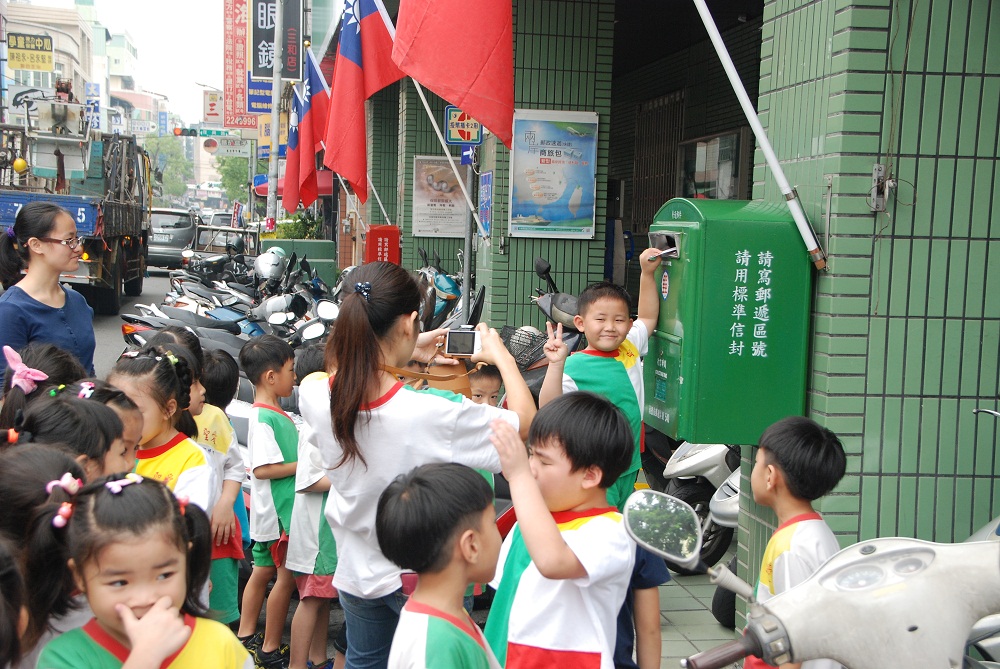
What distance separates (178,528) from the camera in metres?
2.05

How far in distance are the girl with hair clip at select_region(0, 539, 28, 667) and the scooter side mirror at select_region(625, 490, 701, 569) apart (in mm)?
1139

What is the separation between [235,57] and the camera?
93.6ft

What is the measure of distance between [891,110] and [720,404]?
1243 mm

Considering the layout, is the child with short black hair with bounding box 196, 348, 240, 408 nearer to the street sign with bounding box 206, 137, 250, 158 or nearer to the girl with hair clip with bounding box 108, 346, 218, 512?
the girl with hair clip with bounding box 108, 346, 218, 512

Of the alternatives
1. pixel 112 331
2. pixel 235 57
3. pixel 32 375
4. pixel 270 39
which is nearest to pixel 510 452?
pixel 32 375

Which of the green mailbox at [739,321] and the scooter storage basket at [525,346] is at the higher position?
the green mailbox at [739,321]

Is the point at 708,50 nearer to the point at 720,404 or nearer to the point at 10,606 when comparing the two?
the point at 720,404

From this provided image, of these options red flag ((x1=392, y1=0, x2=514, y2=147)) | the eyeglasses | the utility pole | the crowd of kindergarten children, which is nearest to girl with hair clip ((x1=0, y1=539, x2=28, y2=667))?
the crowd of kindergarten children

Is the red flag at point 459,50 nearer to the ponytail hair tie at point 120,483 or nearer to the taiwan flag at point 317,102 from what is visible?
the ponytail hair tie at point 120,483

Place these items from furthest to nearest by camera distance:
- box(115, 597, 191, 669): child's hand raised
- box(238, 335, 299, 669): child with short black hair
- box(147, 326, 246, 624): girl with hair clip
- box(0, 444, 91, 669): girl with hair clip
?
box(238, 335, 299, 669): child with short black hair, box(147, 326, 246, 624): girl with hair clip, box(0, 444, 91, 669): girl with hair clip, box(115, 597, 191, 669): child's hand raised

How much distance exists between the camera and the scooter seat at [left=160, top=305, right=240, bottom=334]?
809 centimetres

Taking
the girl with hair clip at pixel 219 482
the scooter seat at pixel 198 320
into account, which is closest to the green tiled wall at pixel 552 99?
the scooter seat at pixel 198 320

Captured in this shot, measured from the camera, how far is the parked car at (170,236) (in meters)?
27.3

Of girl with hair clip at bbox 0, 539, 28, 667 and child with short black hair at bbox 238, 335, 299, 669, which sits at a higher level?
girl with hair clip at bbox 0, 539, 28, 667
